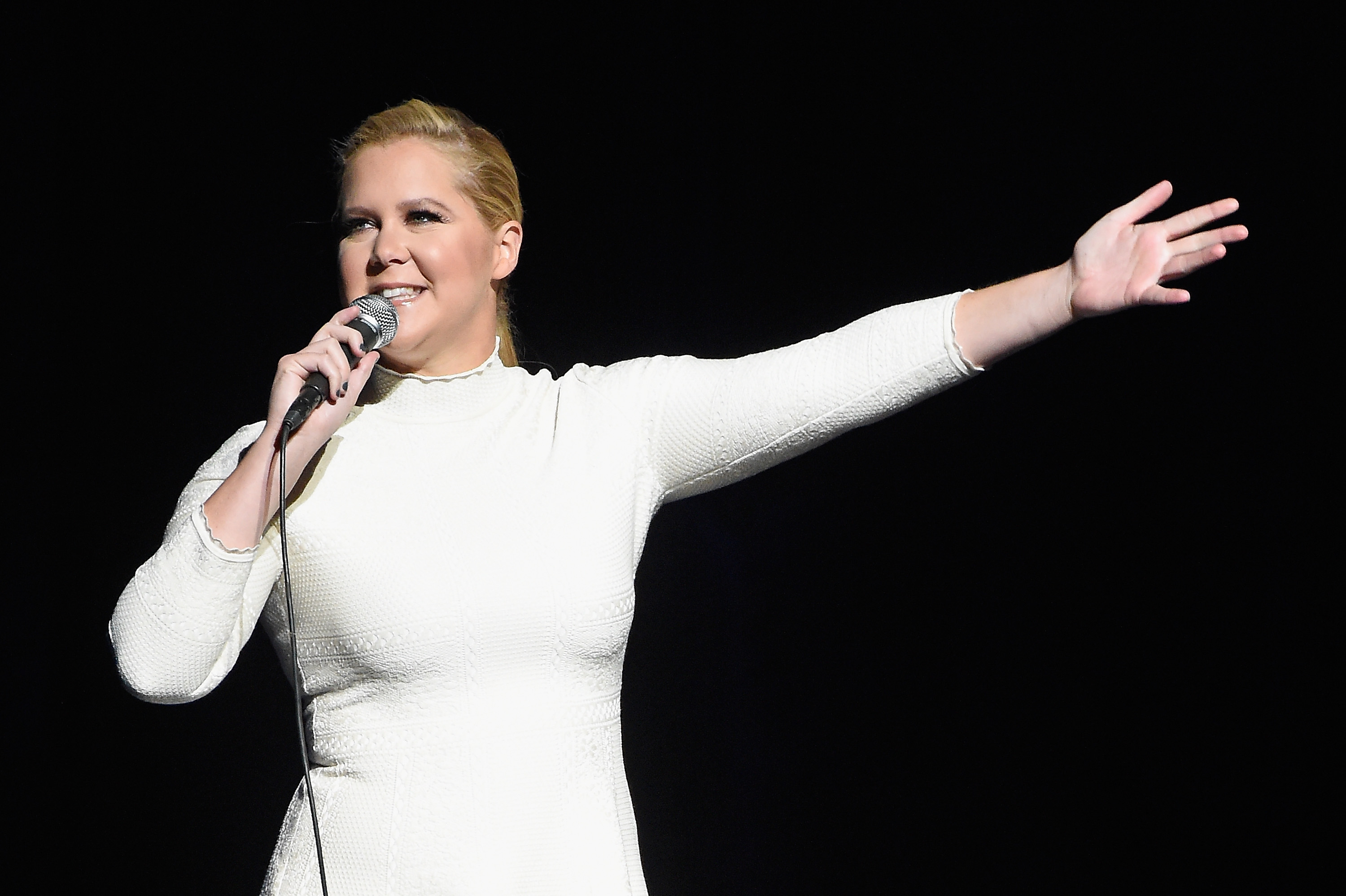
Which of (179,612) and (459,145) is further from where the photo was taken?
(459,145)

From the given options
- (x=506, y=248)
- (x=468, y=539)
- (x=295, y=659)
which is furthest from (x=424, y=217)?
(x=295, y=659)

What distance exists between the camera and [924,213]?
1912 millimetres

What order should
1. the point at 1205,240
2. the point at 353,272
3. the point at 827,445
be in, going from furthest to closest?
the point at 827,445 → the point at 353,272 → the point at 1205,240

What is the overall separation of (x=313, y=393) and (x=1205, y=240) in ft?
2.50

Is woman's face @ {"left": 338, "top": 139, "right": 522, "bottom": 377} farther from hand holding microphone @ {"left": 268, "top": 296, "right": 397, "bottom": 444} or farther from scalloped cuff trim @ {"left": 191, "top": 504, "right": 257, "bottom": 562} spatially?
scalloped cuff trim @ {"left": 191, "top": 504, "right": 257, "bottom": 562}

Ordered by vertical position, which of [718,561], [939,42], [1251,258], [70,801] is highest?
[939,42]

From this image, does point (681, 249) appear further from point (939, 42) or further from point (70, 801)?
point (70, 801)

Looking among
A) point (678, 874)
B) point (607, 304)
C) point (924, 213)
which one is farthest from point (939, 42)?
point (678, 874)

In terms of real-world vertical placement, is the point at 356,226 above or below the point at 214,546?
above

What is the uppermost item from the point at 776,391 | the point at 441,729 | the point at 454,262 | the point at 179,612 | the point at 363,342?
the point at 454,262

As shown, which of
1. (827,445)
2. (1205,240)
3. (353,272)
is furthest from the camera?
(827,445)

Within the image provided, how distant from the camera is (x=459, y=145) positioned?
1.36 meters

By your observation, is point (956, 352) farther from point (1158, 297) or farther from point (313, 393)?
point (313, 393)

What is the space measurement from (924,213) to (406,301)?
0.93 m
